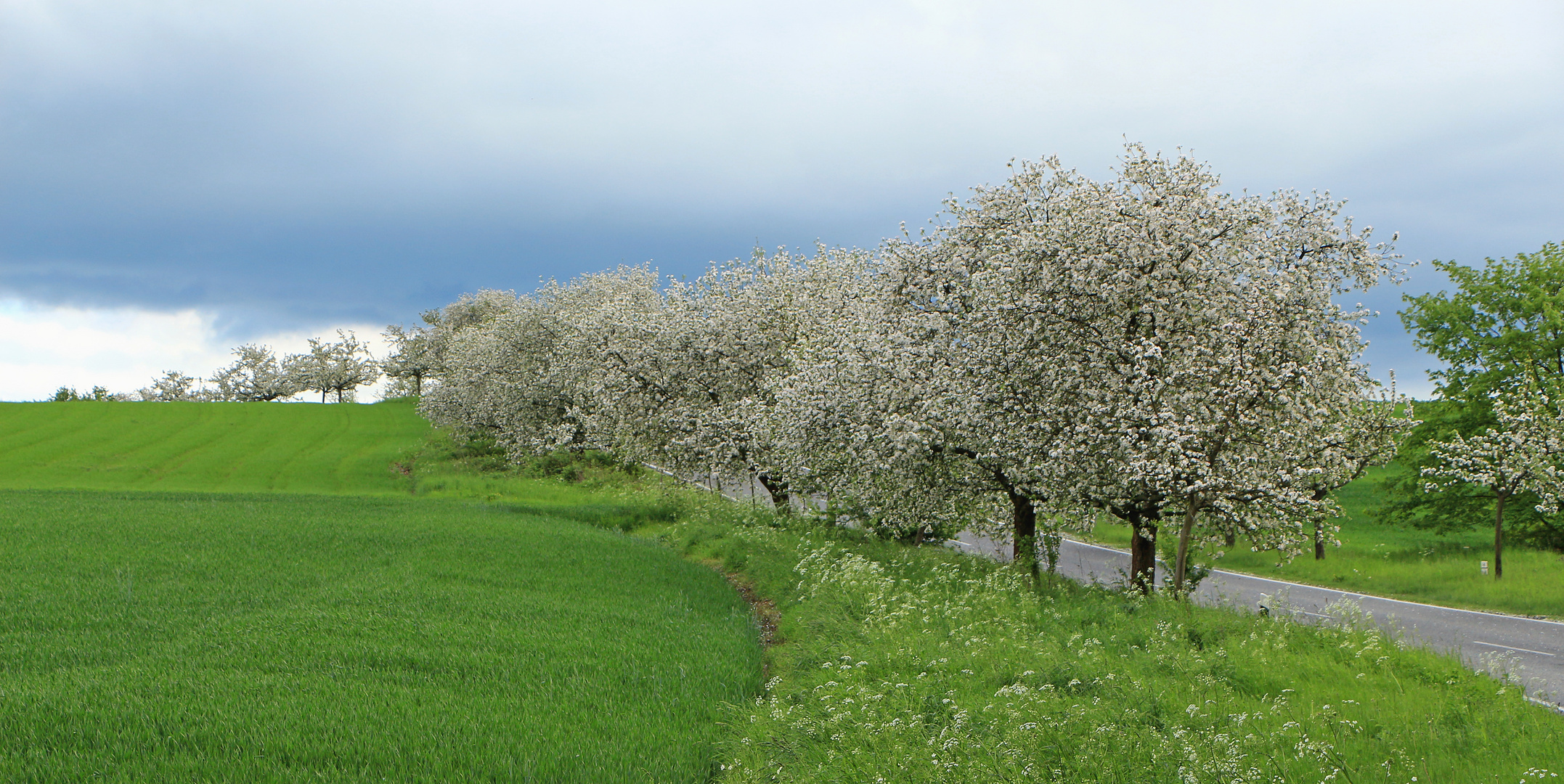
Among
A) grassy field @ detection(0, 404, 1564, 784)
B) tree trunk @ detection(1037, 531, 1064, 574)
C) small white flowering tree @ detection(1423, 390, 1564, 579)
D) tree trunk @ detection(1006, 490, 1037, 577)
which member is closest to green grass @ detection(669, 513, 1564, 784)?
grassy field @ detection(0, 404, 1564, 784)

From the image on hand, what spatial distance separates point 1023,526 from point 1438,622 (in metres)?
10.3

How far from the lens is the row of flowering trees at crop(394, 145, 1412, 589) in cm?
1548

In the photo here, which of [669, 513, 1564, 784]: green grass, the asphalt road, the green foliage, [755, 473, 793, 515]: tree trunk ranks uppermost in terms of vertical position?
the green foliage

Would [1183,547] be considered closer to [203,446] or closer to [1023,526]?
[1023,526]

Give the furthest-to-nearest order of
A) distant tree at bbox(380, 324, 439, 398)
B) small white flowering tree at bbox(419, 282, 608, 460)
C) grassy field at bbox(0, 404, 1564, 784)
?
distant tree at bbox(380, 324, 439, 398), small white flowering tree at bbox(419, 282, 608, 460), grassy field at bbox(0, 404, 1564, 784)

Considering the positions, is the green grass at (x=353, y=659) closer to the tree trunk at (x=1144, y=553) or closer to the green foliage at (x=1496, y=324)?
the tree trunk at (x=1144, y=553)

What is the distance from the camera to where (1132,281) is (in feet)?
53.8

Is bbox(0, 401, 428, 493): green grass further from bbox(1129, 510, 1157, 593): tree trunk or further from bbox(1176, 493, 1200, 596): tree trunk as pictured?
A: bbox(1176, 493, 1200, 596): tree trunk

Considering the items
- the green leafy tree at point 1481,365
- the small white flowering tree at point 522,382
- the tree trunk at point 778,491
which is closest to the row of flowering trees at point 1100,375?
the tree trunk at point 778,491

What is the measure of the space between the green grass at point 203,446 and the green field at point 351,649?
86.3 ft

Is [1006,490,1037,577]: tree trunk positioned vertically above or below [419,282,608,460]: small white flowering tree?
below

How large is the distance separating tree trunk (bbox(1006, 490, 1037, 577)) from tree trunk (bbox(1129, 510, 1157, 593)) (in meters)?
2.29

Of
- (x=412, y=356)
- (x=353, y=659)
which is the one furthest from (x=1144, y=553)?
(x=412, y=356)

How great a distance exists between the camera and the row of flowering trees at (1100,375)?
50.8 ft
